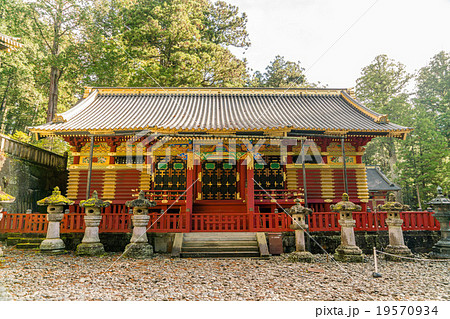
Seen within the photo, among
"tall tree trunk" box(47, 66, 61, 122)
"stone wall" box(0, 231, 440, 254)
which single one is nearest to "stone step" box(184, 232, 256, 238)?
"stone wall" box(0, 231, 440, 254)

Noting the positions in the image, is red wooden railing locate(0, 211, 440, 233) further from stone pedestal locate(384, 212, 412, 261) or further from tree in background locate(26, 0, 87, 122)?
tree in background locate(26, 0, 87, 122)

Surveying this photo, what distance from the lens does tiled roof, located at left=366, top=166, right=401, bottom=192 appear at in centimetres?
2120

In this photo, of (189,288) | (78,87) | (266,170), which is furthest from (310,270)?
(78,87)

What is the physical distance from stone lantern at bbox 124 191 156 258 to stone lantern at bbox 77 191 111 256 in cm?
114

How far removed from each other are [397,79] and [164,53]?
27.3 m

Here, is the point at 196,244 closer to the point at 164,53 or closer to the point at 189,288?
the point at 189,288

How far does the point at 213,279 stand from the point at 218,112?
398 inches

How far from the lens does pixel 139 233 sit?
336 inches

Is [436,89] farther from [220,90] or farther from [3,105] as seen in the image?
[3,105]

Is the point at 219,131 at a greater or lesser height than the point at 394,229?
greater

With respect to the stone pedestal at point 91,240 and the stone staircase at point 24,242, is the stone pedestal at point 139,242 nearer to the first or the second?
the stone pedestal at point 91,240

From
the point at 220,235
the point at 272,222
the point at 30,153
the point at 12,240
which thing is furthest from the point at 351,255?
the point at 30,153

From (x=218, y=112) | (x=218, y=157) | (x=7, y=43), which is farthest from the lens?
(x=218, y=112)

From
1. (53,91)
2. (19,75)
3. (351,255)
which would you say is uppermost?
(19,75)
